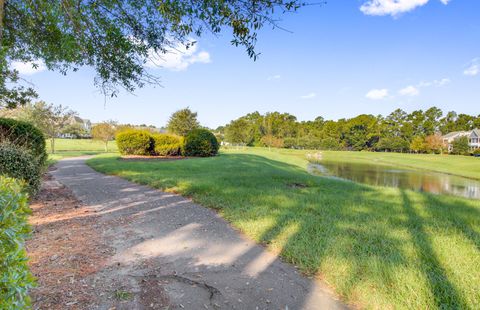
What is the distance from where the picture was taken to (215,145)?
935 inches

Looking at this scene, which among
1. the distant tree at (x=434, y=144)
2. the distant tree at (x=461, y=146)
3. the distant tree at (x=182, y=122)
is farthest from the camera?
the distant tree at (x=434, y=144)

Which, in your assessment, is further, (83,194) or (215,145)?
(215,145)

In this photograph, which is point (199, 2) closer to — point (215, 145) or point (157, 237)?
point (157, 237)

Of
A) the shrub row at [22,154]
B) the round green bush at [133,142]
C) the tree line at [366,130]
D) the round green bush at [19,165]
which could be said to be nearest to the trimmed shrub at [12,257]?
the shrub row at [22,154]

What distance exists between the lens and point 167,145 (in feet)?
72.1

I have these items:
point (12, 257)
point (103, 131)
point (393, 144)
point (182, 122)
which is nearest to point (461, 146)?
point (393, 144)

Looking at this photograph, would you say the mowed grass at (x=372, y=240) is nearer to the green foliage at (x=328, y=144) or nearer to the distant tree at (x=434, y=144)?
the distant tree at (x=434, y=144)

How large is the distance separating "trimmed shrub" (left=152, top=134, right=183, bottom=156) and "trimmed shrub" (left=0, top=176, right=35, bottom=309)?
20.6 meters

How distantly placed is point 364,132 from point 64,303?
249 ft

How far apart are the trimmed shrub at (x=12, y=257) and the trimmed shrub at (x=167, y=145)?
67.5 feet

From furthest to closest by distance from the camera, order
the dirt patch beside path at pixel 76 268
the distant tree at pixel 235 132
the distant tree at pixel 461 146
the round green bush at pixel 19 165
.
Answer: the distant tree at pixel 235 132, the distant tree at pixel 461 146, the round green bush at pixel 19 165, the dirt patch beside path at pixel 76 268

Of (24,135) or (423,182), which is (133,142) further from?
(423,182)

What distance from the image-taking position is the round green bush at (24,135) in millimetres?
7541

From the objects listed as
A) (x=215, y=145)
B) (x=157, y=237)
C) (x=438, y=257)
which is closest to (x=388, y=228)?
(x=438, y=257)
